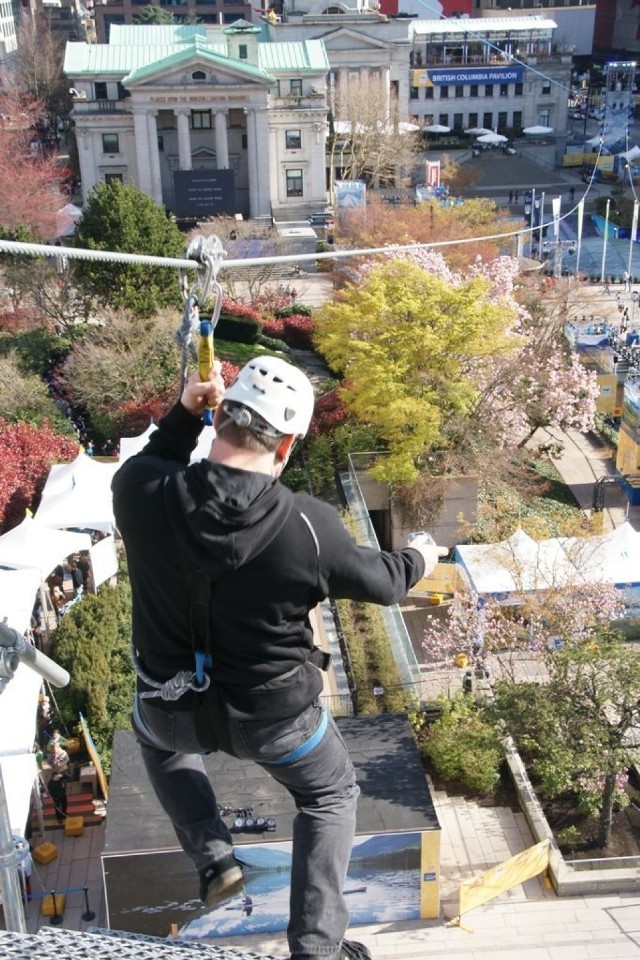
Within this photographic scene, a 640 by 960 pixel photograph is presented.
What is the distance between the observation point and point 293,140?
5606 cm

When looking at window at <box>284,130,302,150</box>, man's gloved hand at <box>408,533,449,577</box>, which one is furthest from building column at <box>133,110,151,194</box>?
man's gloved hand at <box>408,533,449,577</box>

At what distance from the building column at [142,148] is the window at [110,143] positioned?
4.01 ft

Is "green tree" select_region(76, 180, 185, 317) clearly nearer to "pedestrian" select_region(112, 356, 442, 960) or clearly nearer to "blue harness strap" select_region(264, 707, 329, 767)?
"pedestrian" select_region(112, 356, 442, 960)

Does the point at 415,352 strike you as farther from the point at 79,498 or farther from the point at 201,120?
the point at 201,120

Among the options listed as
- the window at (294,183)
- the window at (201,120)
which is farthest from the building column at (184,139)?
the window at (294,183)

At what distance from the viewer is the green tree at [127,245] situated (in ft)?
109

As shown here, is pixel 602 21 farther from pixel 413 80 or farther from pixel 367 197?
pixel 367 197

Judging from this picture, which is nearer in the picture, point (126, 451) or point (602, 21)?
point (126, 451)

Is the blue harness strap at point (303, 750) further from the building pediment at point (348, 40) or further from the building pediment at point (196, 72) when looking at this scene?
the building pediment at point (348, 40)

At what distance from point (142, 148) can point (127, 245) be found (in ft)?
74.3

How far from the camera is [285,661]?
164 inches

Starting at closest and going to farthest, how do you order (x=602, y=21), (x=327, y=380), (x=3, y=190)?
(x=327, y=380), (x=3, y=190), (x=602, y=21)

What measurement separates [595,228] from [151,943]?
57143 millimetres

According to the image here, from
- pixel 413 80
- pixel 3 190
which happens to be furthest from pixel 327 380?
pixel 413 80
